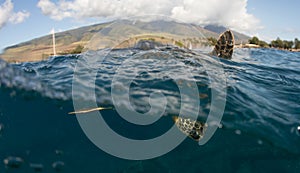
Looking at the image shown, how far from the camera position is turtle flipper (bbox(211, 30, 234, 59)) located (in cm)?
1284

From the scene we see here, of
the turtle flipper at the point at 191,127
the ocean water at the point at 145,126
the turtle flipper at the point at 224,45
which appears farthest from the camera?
the turtle flipper at the point at 224,45

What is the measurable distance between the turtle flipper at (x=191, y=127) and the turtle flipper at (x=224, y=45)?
7.14 metres

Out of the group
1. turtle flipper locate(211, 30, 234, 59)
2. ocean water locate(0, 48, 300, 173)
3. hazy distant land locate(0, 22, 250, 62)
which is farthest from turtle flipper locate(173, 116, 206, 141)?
turtle flipper locate(211, 30, 234, 59)

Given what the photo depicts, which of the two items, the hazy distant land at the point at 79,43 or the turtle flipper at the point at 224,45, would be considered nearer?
the hazy distant land at the point at 79,43

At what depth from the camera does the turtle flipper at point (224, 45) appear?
1284 cm

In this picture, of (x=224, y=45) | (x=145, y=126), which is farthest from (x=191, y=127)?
(x=224, y=45)

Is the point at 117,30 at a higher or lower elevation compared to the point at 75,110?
higher

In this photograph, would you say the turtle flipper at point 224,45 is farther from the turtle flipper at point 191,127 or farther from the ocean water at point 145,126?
the turtle flipper at point 191,127

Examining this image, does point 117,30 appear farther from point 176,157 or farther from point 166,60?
point 176,157

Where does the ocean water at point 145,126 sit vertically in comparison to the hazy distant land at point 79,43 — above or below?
below

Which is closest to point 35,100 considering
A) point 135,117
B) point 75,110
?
point 75,110

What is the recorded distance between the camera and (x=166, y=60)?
975 cm

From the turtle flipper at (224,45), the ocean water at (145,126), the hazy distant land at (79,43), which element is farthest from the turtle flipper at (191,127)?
the turtle flipper at (224,45)

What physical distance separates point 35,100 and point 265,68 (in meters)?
9.52
